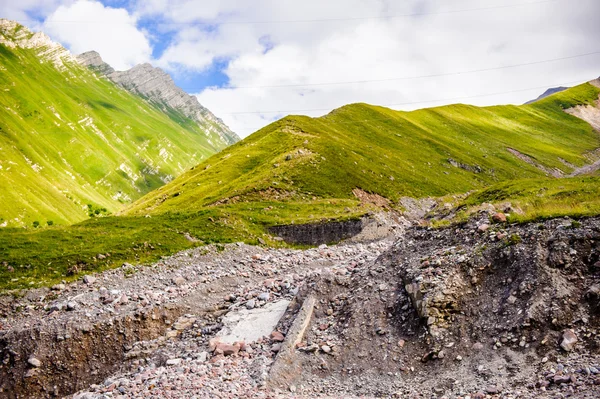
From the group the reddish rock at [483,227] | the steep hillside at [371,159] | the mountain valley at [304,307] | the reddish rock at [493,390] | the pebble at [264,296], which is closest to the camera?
the reddish rock at [493,390]

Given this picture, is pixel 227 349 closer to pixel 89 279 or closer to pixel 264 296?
pixel 264 296

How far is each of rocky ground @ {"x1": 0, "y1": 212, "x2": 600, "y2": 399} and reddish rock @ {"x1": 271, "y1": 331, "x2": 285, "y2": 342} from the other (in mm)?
124

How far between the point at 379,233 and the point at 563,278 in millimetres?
29277

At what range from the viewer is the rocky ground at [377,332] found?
1399 cm

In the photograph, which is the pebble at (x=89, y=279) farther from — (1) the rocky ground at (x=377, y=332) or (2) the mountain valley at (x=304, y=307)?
(1) the rocky ground at (x=377, y=332)

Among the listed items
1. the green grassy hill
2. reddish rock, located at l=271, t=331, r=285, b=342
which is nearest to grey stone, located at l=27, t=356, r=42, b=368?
the green grassy hill

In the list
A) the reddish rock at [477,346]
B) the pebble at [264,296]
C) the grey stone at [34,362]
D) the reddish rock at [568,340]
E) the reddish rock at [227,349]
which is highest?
the reddish rock at [568,340]

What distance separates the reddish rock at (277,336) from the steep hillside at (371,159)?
29.9 metres

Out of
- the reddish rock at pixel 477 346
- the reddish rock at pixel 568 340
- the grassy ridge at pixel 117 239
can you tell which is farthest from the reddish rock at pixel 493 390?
the grassy ridge at pixel 117 239

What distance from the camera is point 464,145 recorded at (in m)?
120

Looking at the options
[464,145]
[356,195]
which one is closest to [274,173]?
[356,195]

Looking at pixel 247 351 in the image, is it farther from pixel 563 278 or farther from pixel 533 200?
pixel 533 200

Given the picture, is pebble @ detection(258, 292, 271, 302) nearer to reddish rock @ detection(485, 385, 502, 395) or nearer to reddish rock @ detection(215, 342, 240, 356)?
reddish rock @ detection(215, 342, 240, 356)

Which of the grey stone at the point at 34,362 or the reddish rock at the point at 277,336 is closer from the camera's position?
the reddish rock at the point at 277,336
